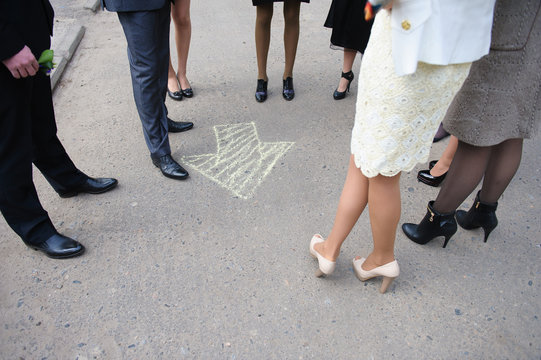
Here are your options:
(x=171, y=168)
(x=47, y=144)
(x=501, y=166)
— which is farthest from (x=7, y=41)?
(x=501, y=166)

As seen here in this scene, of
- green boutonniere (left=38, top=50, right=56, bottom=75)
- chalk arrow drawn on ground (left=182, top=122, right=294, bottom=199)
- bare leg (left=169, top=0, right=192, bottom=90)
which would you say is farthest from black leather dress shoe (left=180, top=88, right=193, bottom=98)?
green boutonniere (left=38, top=50, right=56, bottom=75)

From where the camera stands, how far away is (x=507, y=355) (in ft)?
5.15

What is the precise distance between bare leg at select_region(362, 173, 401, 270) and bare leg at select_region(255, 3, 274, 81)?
86.2 inches

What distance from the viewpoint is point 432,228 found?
199 centimetres

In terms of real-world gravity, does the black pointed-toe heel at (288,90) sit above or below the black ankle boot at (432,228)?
above

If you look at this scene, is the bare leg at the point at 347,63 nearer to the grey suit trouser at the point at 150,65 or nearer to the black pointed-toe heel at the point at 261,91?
the black pointed-toe heel at the point at 261,91

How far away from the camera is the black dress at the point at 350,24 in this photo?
9.72ft

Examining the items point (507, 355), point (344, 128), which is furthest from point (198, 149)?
point (507, 355)

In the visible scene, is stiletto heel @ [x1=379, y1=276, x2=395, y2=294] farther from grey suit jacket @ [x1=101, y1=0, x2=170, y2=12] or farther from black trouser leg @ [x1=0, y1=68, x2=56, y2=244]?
grey suit jacket @ [x1=101, y1=0, x2=170, y2=12]

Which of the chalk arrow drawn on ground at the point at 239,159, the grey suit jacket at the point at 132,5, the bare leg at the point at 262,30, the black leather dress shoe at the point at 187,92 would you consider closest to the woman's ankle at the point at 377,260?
the chalk arrow drawn on ground at the point at 239,159

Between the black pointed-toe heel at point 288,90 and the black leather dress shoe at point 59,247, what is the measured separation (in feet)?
7.46

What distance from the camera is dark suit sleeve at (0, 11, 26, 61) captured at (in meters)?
1.47

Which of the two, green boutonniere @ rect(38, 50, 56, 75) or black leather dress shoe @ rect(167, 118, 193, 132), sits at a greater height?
green boutonniere @ rect(38, 50, 56, 75)

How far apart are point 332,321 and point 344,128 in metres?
1.83
